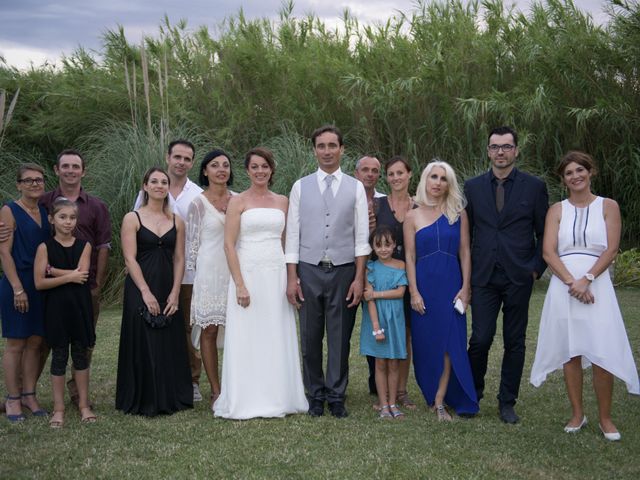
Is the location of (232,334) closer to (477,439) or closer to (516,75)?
(477,439)

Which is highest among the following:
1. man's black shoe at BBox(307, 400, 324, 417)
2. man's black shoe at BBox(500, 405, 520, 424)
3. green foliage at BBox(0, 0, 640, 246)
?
green foliage at BBox(0, 0, 640, 246)

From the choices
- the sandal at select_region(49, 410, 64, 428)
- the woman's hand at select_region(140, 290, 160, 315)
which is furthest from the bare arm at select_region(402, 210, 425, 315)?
the sandal at select_region(49, 410, 64, 428)

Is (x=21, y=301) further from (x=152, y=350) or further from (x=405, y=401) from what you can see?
(x=405, y=401)

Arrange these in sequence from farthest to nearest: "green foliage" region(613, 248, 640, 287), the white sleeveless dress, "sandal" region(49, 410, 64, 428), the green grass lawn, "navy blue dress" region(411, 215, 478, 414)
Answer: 1. "green foliage" region(613, 248, 640, 287)
2. "navy blue dress" region(411, 215, 478, 414)
3. "sandal" region(49, 410, 64, 428)
4. the white sleeveless dress
5. the green grass lawn

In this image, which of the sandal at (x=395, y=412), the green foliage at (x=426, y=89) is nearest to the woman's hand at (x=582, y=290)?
the sandal at (x=395, y=412)

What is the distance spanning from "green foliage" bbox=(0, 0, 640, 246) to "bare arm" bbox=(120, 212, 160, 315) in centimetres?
583

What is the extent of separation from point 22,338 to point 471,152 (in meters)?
7.46

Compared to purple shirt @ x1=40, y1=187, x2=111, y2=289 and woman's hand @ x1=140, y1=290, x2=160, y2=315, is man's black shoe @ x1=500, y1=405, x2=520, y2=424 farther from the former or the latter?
purple shirt @ x1=40, y1=187, x2=111, y2=289

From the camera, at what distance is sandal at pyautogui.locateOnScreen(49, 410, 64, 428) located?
4.81 metres

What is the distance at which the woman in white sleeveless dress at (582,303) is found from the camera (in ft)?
15.0

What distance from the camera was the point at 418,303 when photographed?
16.5 ft

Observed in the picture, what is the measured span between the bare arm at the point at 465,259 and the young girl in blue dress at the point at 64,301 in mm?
2349

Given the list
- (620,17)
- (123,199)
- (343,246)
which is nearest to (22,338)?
(343,246)

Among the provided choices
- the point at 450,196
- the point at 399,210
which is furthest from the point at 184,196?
the point at 450,196
